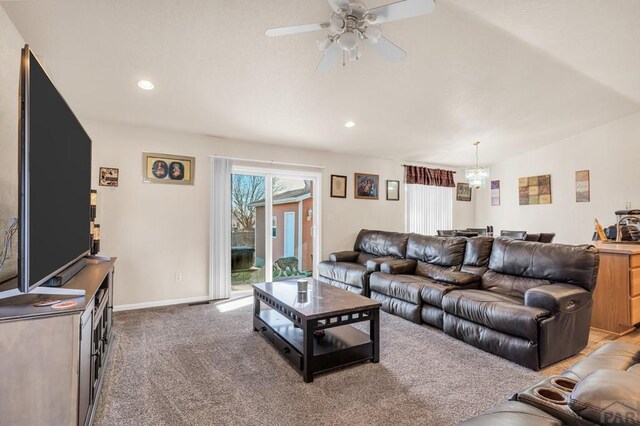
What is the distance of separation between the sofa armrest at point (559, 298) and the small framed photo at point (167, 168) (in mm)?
4121

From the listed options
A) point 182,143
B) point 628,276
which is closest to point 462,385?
point 628,276

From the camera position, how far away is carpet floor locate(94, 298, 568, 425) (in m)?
1.90

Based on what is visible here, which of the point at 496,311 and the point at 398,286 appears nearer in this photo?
the point at 496,311

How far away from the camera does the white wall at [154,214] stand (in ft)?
12.9

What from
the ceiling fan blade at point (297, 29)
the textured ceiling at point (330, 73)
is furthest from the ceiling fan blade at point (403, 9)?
→ the textured ceiling at point (330, 73)

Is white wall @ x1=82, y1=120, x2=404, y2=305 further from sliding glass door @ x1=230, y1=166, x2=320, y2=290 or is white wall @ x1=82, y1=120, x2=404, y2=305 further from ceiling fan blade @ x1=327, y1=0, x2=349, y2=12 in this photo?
ceiling fan blade @ x1=327, y1=0, x2=349, y2=12

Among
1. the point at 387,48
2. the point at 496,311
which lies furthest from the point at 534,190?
the point at 387,48

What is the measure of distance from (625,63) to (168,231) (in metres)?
5.65

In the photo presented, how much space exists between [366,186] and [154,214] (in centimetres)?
359

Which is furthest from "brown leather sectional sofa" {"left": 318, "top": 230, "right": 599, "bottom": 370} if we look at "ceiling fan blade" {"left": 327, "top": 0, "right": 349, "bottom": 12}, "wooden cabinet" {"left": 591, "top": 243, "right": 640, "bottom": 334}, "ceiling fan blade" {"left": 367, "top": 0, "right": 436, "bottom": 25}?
"ceiling fan blade" {"left": 327, "top": 0, "right": 349, "bottom": 12}

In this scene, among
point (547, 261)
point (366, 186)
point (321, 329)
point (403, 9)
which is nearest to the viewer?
point (403, 9)

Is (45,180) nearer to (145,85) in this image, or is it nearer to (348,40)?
(348,40)

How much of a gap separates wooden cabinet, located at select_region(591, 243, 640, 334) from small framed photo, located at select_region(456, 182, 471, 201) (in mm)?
3981

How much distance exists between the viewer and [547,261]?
2.99 m
